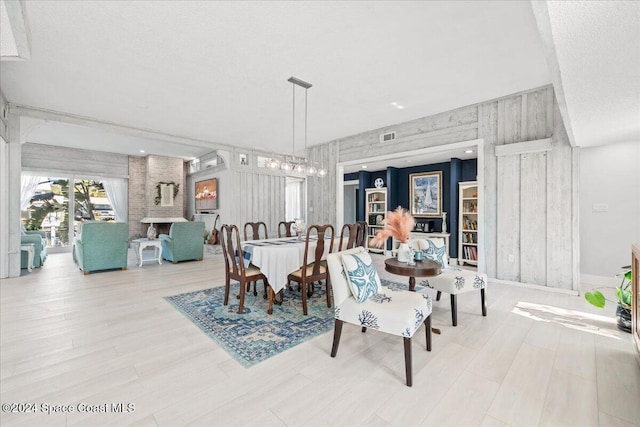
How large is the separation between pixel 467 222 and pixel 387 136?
9.26 ft

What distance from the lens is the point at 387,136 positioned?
5.79 metres

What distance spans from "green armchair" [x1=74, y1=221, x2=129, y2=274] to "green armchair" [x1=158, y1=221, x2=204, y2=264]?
0.89 meters

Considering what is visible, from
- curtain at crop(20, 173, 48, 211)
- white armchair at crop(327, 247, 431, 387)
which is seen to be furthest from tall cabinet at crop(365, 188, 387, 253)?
curtain at crop(20, 173, 48, 211)

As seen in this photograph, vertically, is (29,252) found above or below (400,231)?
below

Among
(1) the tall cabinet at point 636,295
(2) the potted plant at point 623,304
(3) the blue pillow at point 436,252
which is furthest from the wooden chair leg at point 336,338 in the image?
(2) the potted plant at point 623,304

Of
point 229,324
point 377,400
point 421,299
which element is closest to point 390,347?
point 421,299

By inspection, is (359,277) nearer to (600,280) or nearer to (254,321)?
(254,321)

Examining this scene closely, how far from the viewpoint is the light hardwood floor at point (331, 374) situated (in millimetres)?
1586

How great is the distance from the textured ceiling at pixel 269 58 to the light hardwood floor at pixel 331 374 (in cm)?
288

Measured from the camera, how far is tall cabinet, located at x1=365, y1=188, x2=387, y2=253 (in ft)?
26.6

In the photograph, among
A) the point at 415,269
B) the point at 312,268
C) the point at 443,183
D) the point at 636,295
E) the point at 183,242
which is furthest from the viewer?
the point at 443,183

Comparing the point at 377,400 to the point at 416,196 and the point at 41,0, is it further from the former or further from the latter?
the point at 416,196

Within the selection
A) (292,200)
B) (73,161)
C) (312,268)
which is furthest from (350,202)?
(73,161)

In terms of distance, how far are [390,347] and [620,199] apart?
4495 millimetres
